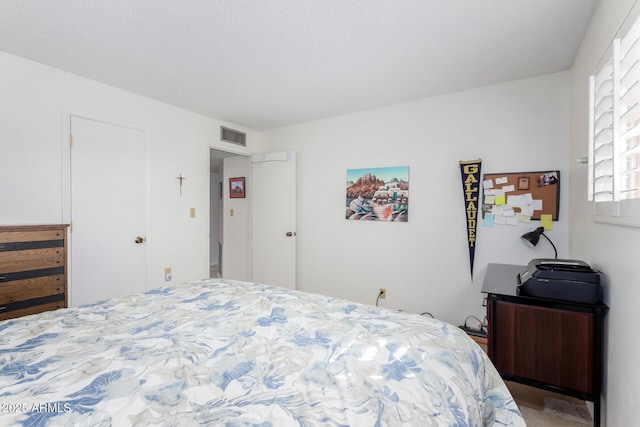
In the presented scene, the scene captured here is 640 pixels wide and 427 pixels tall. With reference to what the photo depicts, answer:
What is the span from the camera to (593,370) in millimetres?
1553

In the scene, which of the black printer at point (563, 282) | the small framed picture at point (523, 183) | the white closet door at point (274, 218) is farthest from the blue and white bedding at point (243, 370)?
the white closet door at point (274, 218)

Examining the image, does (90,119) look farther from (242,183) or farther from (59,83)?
(242,183)

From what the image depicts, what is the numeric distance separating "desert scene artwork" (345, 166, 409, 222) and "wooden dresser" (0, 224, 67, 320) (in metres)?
2.68

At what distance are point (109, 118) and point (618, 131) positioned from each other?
3.68 metres

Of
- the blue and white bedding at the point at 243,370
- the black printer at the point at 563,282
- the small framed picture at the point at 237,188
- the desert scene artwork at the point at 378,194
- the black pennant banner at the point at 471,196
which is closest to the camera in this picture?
the blue and white bedding at the point at 243,370

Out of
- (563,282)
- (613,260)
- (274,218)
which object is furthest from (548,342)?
(274,218)

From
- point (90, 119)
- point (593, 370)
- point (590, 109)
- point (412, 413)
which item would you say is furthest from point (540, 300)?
point (90, 119)

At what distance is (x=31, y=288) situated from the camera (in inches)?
83.4

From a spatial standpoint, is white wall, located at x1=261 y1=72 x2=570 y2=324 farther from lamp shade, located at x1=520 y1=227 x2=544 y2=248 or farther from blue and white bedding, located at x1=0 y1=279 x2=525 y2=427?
blue and white bedding, located at x1=0 y1=279 x2=525 y2=427

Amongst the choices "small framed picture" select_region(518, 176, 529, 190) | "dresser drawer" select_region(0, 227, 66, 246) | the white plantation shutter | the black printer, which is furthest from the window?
"dresser drawer" select_region(0, 227, 66, 246)

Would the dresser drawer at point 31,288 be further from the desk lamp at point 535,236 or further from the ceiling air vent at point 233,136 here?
the desk lamp at point 535,236

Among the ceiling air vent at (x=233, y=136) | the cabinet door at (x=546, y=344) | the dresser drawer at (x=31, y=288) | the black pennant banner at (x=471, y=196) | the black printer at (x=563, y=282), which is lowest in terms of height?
the cabinet door at (x=546, y=344)

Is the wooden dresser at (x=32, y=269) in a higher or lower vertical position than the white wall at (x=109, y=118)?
lower

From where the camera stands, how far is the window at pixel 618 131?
1.16 m
